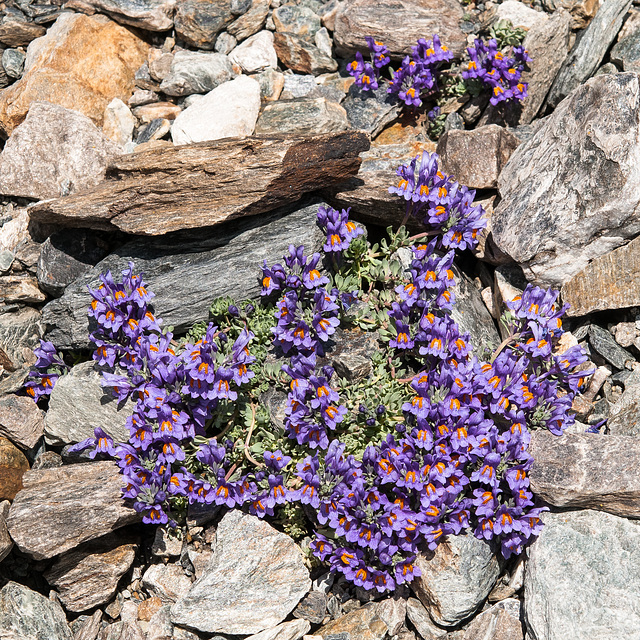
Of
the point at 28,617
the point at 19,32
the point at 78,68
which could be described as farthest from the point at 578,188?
the point at 19,32

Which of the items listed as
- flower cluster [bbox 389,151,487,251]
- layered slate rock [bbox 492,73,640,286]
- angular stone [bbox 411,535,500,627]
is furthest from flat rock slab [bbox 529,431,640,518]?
flower cluster [bbox 389,151,487,251]

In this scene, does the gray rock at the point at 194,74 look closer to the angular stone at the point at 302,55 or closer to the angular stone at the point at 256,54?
the angular stone at the point at 256,54

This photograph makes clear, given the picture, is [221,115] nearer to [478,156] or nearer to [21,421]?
[478,156]

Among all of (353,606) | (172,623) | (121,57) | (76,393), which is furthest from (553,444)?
(121,57)

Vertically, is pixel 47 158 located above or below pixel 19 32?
below

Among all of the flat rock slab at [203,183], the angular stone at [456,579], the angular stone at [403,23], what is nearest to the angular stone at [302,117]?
the angular stone at [403,23]

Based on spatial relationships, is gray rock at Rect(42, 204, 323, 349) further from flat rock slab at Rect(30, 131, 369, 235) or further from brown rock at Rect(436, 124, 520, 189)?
brown rock at Rect(436, 124, 520, 189)

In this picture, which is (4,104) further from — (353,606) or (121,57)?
(353,606)
